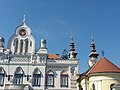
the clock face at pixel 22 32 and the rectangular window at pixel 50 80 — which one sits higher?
the clock face at pixel 22 32

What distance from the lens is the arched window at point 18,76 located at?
37859mm

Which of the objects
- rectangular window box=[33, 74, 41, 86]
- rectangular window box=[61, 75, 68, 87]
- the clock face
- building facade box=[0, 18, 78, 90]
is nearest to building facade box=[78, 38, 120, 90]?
building facade box=[0, 18, 78, 90]

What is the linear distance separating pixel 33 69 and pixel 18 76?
103 inches

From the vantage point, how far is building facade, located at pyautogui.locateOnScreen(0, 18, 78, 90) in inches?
1491

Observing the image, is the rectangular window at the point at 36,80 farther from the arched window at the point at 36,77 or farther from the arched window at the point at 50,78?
the arched window at the point at 50,78

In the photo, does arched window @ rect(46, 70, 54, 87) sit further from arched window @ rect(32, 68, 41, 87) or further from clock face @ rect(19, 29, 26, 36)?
clock face @ rect(19, 29, 26, 36)

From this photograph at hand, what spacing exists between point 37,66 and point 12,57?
436 centimetres

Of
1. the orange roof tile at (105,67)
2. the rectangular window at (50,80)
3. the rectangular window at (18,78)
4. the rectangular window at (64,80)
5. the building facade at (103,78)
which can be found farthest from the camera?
the rectangular window at (64,80)

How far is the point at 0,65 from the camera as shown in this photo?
38.5m

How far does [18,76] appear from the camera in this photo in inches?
1502

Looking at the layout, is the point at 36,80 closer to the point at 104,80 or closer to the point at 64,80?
the point at 64,80

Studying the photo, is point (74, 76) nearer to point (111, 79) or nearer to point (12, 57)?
point (111, 79)

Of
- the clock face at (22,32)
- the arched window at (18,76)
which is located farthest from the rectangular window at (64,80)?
the clock face at (22,32)

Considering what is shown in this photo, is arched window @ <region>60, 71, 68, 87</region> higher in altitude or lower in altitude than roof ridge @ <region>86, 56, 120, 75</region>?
lower
